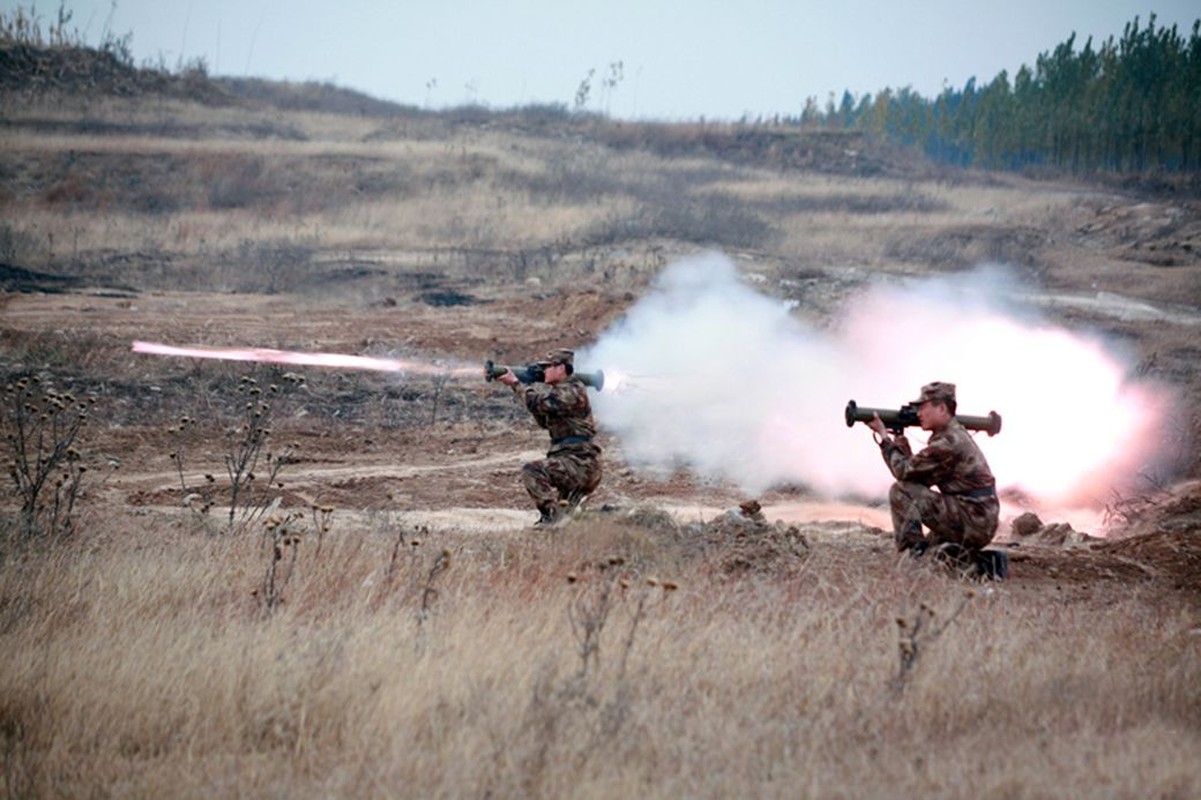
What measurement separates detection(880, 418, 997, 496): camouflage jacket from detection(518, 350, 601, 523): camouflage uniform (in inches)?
102

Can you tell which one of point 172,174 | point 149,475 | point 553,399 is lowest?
point 149,475

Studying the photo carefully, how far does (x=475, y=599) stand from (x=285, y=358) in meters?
9.83

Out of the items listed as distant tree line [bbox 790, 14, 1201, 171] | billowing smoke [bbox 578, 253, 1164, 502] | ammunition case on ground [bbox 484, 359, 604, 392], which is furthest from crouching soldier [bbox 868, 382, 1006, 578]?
distant tree line [bbox 790, 14, 1201, 171]

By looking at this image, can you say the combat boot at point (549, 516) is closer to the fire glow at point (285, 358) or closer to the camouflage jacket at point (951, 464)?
the camouflage jacket at point (951, 464)

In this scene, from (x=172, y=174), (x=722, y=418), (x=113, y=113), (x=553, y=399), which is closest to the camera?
(x=553, y=399)

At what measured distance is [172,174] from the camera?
31.0 metres

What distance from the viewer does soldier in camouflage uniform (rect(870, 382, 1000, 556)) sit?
8430 mm

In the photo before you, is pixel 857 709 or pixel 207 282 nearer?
pixel 857 709

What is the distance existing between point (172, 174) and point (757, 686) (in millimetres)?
29200

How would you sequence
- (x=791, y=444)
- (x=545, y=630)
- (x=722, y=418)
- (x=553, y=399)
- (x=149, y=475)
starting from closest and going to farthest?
(x=545, y=630) → (x=553, y=399) → (x=149, y=475) → (x=791, y=444) → (x=722, y=418)

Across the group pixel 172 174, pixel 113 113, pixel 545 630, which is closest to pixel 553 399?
pixel 545 630

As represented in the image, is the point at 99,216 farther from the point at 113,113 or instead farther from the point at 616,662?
the point at 616,662

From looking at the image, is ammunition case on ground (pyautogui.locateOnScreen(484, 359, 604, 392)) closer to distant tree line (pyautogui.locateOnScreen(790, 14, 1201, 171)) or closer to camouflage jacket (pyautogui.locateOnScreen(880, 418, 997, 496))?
camouflage jacket (pyautogui.locateOnScreen(880, 418, 997, 496))

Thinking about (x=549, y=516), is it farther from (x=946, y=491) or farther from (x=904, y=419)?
(x=946, y=491)
